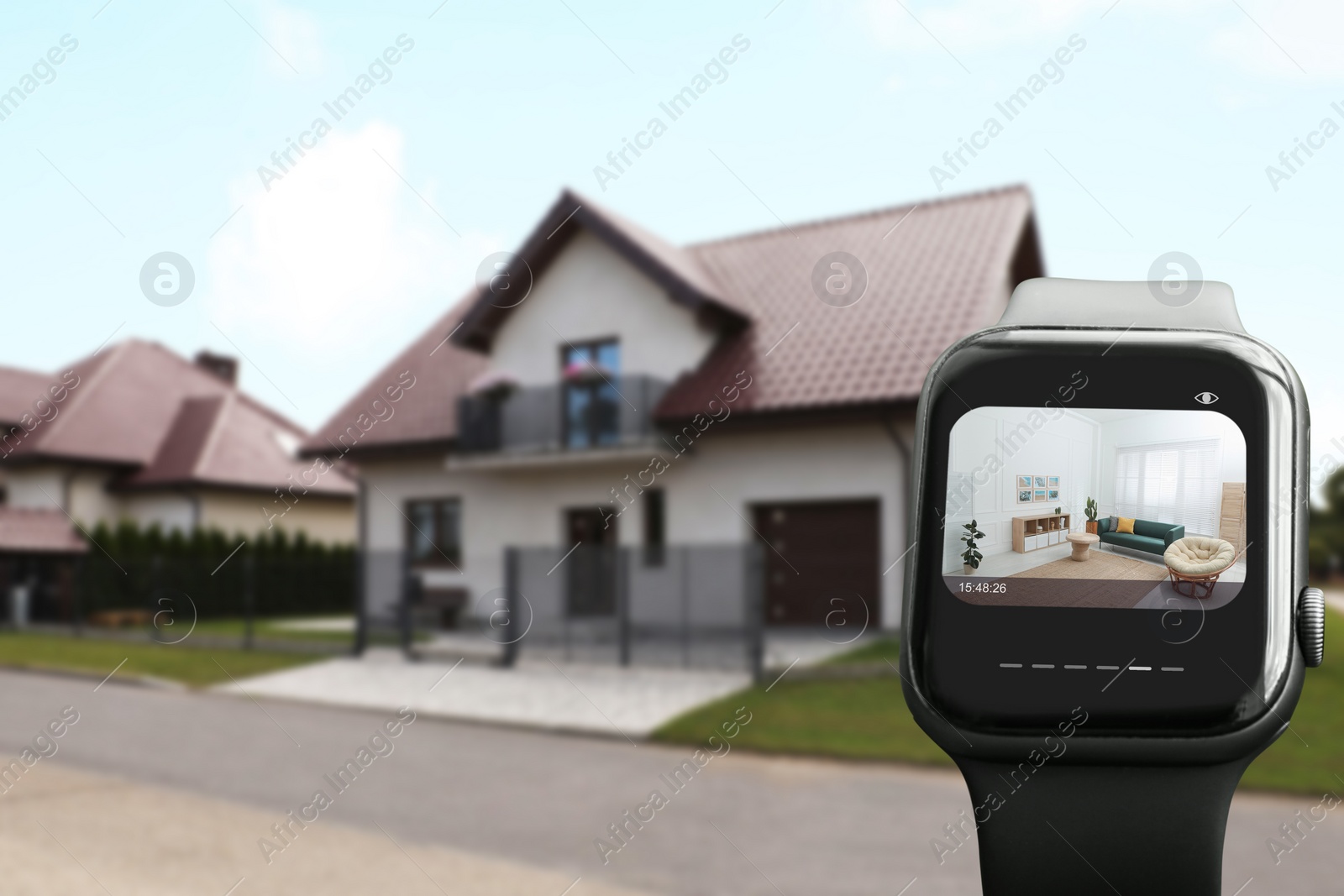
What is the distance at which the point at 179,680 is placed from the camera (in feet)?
48.4

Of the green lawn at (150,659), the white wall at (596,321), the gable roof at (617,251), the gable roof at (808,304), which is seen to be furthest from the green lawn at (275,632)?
the gable roof at (617,251)

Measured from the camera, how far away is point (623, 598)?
14.3m

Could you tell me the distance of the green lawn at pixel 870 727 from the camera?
Result: 844 centimetres

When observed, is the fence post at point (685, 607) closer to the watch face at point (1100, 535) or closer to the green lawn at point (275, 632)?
the green lawn at point (275, 632)

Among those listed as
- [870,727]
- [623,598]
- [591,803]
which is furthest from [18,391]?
[591,803]

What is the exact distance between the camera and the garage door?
1502cm

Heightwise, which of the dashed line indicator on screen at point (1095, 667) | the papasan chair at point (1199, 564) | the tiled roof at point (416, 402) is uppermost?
the papasan chair at point (1199, 564)

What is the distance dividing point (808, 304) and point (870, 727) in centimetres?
922

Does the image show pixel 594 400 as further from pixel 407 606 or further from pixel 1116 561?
pixel 1116 561

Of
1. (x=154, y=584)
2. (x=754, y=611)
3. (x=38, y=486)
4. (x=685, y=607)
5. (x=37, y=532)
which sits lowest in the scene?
(x=154, y=584)

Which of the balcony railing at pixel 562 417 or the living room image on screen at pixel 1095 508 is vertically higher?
the living room image on screen at pixel 1095 508

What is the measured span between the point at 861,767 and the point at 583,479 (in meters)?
10.6

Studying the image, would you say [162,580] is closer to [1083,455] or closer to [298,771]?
[298,771]

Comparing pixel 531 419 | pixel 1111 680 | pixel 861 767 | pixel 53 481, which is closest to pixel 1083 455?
pixel 1111 680
